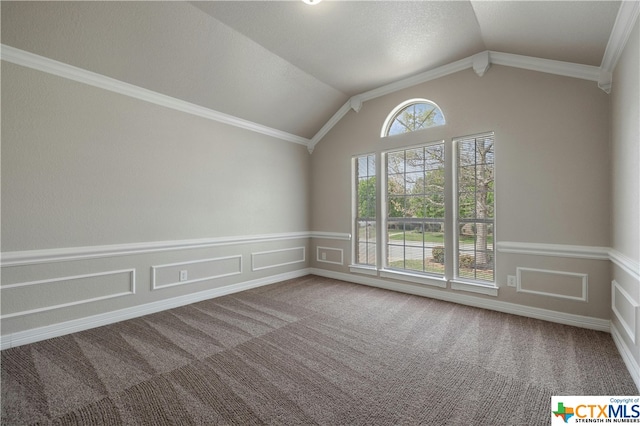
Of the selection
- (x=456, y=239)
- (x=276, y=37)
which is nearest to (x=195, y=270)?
(x=276, y=37)

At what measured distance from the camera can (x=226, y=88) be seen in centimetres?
363

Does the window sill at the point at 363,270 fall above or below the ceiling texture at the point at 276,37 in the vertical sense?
below

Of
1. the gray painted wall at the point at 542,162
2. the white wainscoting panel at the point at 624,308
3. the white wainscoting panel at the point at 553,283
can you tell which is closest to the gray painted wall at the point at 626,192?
the white wainscoting panel at the point at 624,308

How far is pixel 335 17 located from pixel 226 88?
1.63 m

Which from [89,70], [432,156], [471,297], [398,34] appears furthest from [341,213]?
[89,70]

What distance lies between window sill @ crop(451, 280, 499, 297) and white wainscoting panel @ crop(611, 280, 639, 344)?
0.97 metres

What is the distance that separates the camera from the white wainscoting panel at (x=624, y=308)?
6.68 feet

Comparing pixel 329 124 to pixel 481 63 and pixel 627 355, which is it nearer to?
pixel 481 63

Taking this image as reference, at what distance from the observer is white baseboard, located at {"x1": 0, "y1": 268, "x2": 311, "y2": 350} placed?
2475 millimetres

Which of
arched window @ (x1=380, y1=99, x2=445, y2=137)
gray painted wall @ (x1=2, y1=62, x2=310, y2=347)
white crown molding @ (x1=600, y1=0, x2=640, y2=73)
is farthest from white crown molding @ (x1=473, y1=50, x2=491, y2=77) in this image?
gray painted wall @ (x1=2, y1=62, x2=310, y2=347)

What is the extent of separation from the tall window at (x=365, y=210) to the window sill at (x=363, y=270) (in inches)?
4.7

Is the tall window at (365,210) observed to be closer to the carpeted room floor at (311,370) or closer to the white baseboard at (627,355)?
the carpeted room floor at (311,370)

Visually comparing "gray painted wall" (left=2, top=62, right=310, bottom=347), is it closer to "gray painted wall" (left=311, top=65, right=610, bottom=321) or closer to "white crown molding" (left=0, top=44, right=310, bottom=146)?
"white crown molding" (left=0, top=44, right=310, bottom=146)

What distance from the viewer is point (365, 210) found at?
472cm
